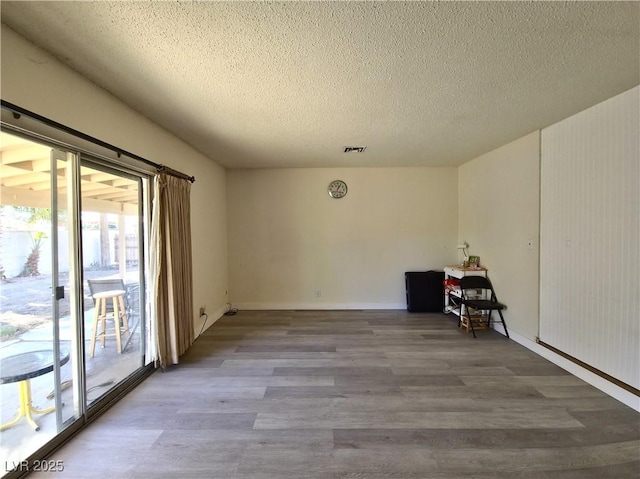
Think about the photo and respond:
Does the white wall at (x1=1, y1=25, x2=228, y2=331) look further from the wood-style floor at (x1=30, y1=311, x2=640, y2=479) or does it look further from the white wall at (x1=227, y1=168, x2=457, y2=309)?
the wood-style floor at (x1=30, y1=311, x2=640, y2=479)

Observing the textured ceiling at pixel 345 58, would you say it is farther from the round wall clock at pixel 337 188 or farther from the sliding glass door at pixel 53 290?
the round wall clock at pixel 337 188

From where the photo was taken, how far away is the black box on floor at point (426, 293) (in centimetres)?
419

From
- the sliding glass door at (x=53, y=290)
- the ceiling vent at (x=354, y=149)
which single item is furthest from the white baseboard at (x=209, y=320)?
the ceiling vent at (x=354, y=149)

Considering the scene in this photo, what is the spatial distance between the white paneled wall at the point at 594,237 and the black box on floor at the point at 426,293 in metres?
1.49

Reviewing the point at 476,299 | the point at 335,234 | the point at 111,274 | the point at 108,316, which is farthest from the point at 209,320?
the point at 476,299

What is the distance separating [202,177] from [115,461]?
2.95m

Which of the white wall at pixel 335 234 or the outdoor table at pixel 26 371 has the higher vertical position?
the white wall at pixel 335 234

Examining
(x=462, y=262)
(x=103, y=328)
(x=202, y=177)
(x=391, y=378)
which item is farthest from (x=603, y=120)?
(x=103, y=328)

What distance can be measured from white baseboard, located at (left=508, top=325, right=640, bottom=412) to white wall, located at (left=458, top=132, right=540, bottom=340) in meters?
0.11

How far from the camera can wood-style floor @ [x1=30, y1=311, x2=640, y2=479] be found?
1466 mm

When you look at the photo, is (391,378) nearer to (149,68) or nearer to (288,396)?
(288,396)

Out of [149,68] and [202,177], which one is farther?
[202,177]

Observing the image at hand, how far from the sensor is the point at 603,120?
6.98 feet

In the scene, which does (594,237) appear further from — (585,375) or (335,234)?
(335,234)
